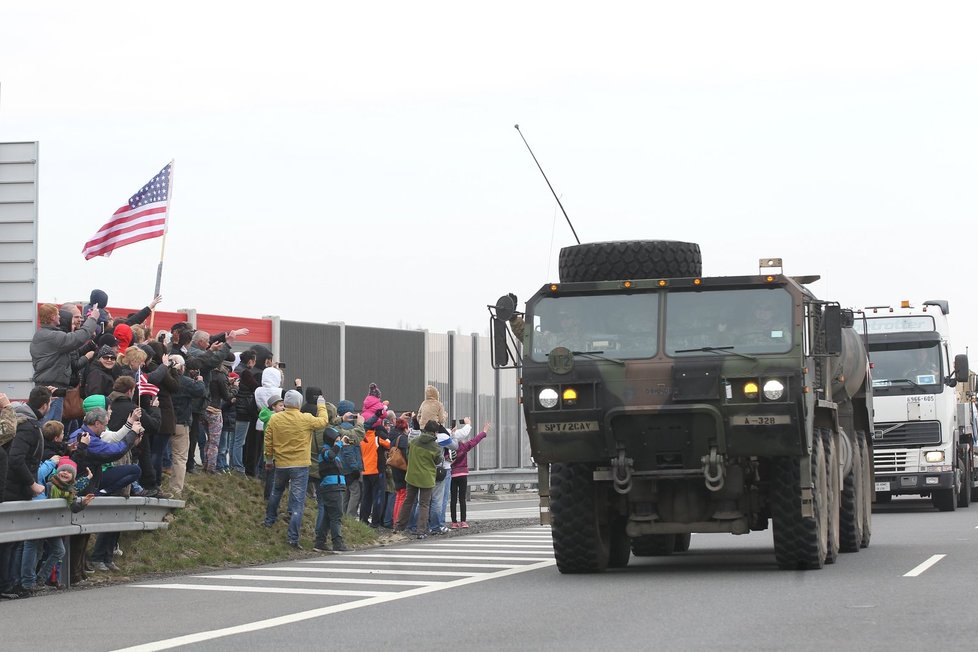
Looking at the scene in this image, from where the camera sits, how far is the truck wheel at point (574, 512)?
52.2 feet

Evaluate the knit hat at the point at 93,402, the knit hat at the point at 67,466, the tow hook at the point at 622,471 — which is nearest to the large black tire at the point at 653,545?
the tow hook at the point at 622,471

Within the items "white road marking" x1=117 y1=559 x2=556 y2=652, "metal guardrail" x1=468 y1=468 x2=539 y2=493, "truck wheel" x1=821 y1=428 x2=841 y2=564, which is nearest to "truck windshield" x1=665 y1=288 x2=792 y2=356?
"truck wheel" x1=821 y1=428 x2=841 y2=564

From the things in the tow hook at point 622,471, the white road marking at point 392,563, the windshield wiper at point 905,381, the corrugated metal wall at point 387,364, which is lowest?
the white road marking at point 392,563

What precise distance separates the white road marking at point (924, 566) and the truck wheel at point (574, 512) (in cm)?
300

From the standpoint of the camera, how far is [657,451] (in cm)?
1548

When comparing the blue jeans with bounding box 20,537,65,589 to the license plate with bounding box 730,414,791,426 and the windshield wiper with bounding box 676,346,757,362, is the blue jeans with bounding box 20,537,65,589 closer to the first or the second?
Result: the windshield wiper with bounding box 676,346,757,362

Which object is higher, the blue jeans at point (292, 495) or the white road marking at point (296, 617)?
the blue jeans at point (292, 495)

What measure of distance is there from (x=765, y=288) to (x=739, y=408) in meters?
1.30

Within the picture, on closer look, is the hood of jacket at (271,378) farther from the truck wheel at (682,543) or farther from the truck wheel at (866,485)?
the truck wheel at (866,485)

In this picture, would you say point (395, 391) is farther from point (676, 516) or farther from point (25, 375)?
point (676, 516)

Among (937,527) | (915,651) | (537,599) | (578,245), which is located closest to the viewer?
(915,651)

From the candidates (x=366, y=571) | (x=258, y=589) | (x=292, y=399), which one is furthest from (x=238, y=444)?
(x=258, y=589)

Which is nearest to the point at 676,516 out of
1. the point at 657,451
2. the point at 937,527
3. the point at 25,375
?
the point at 657,451

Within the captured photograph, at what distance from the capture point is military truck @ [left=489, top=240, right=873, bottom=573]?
602 inches
